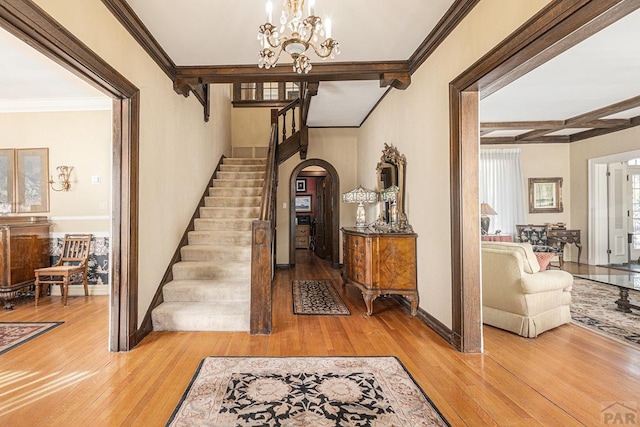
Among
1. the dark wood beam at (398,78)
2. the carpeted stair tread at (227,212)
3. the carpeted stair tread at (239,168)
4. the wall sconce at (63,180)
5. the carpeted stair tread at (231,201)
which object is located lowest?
the carpeted stair tread at (227,212)

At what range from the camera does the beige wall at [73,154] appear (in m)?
4.47

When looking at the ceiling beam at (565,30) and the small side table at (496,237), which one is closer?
the ceiling beam at (565,30)

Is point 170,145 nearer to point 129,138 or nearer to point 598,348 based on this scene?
point 129,138

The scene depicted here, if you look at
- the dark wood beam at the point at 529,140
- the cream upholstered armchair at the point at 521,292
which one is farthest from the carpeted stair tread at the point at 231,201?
the dark wood beam at the point at 529,140

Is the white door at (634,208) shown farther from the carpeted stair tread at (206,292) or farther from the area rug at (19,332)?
the area rug at (19,332)

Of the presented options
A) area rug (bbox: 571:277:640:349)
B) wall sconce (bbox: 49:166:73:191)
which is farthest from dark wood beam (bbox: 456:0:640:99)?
wall sconce (bbox: 49:166:73:191)

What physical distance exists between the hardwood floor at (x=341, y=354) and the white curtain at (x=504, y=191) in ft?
14.2

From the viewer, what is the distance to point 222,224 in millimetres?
4332

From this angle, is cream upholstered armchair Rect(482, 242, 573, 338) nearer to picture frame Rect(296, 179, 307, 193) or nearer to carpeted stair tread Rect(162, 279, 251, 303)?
carpeted stair tread Rect(162, 279, 251, 303)

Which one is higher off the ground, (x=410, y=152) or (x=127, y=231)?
(x=410, y=152)

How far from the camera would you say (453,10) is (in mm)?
2490

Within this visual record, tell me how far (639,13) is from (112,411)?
482 cm

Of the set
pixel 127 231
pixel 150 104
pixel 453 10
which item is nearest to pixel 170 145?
pixel 150 104

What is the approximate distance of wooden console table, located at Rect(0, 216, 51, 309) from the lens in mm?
3793
